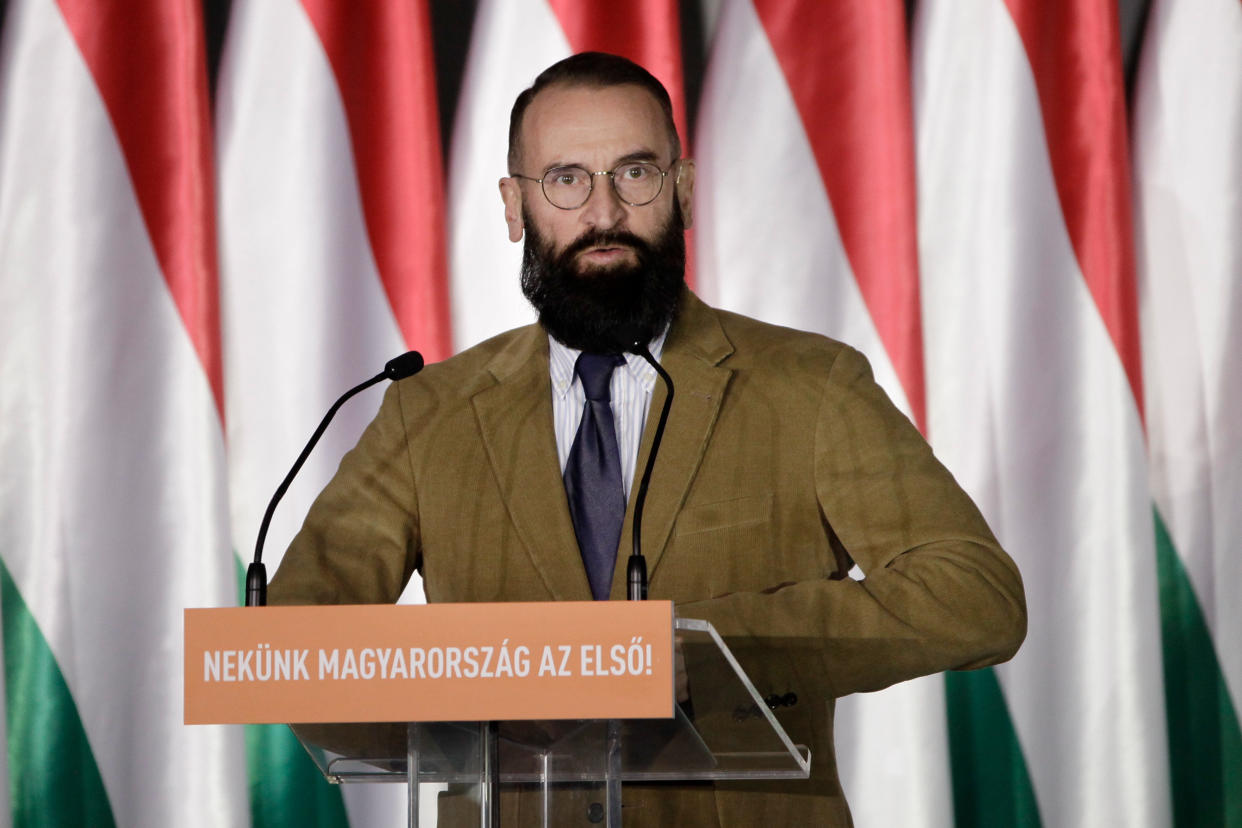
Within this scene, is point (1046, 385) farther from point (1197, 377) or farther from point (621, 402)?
point (621, 402)

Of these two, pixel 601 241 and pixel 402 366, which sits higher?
pixel 601 241

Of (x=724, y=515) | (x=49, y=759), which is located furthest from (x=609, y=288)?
(x=49, y=759)

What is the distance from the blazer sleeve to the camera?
1633 millimetres

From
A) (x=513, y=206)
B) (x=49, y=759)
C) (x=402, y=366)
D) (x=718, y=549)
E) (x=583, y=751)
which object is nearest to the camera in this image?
(x=583, y=751)

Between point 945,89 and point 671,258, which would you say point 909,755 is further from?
point 945,89

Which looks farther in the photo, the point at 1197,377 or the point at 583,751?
the point at 1197,377

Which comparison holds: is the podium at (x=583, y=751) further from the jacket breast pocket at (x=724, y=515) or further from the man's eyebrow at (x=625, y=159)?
the man's eyebrow at (x=625, y=159)

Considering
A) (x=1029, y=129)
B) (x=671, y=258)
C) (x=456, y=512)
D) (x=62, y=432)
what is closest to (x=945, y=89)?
(x=1029, y=129)

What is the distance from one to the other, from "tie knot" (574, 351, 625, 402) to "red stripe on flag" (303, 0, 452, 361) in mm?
826

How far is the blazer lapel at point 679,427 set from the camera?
1.86 metres

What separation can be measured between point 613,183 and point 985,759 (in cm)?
144

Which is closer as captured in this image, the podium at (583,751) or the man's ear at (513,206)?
the podium at (583,751)

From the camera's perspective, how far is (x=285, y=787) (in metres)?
2.78

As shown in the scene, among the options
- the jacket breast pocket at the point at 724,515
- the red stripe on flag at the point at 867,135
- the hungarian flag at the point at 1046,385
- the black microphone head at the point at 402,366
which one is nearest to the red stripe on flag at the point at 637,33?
the red stripe on flag at the point at 867,135
